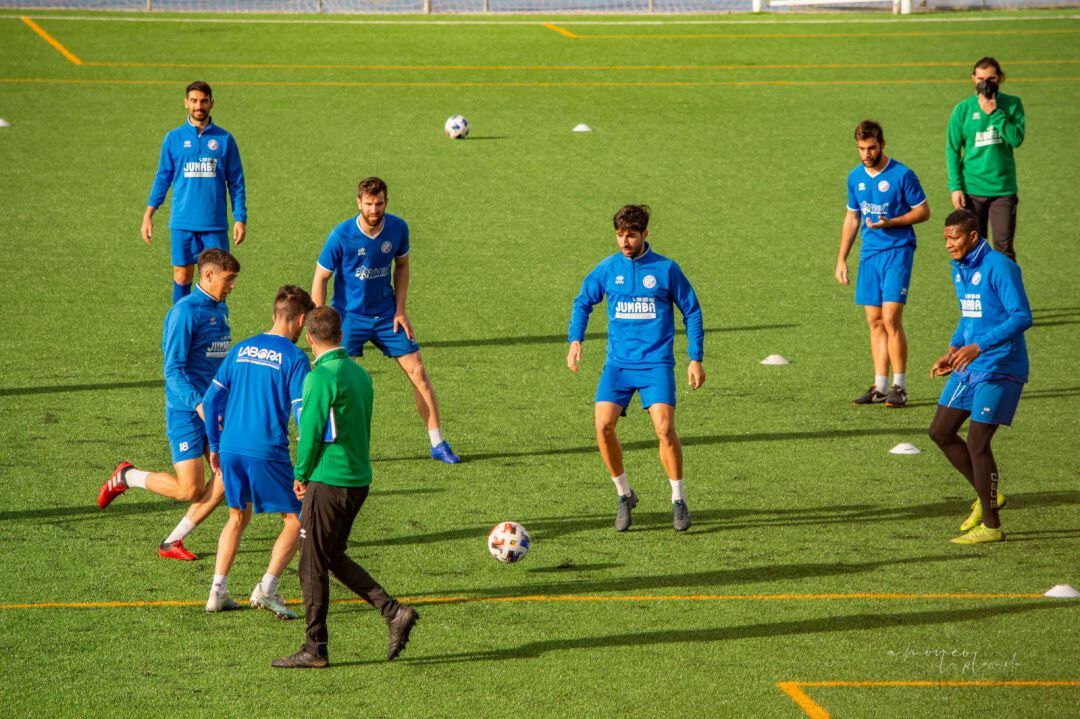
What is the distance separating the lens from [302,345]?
1547cm

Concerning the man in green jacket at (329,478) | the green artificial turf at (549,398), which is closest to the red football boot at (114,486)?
the green artificial turf at (549,398)

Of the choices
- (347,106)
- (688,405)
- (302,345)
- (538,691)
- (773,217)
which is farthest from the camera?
(347,106)

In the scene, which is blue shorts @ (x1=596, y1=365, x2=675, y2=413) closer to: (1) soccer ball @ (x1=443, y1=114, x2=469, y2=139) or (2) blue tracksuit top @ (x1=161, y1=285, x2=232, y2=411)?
(2) blue tracksuit top @ (x1=161, y1=285, x2=232, y2=411)

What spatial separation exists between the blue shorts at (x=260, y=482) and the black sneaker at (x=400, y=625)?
0.98 m

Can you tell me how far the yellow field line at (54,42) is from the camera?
96.5 feet

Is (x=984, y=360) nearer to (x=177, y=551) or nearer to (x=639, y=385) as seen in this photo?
(x=639, y=385)

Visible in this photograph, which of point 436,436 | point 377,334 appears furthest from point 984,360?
point 377,334

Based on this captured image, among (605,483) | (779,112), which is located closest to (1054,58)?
(779,112)

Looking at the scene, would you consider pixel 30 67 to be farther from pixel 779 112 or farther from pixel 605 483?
pixel 605 483

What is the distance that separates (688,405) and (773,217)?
26.7 feet

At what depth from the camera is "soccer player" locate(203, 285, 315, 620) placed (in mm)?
8352

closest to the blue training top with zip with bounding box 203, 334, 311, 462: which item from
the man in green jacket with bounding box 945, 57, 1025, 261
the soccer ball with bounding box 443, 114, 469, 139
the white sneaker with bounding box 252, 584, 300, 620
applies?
the white sneaker with bounding box 252, 584, 300, 620

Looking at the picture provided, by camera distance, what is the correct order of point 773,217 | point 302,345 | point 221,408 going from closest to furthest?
point 221,408
point 302,345
point 773,217

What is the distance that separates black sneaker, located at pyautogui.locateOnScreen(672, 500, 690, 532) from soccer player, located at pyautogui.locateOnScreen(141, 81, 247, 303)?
5.56 metres
